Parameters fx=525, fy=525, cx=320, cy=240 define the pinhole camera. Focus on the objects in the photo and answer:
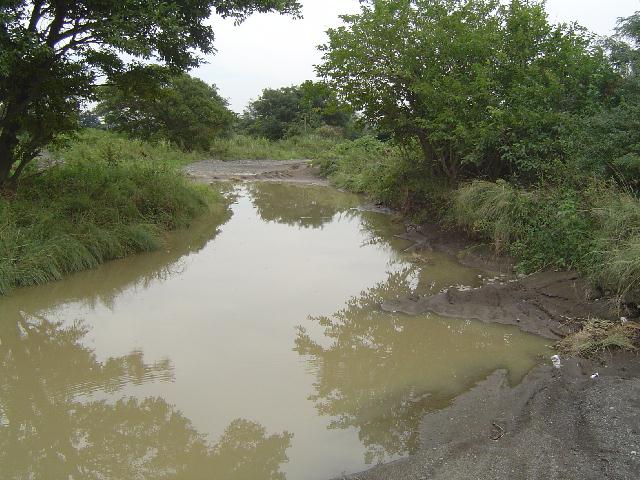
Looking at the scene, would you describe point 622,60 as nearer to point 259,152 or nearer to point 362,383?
point 362,383

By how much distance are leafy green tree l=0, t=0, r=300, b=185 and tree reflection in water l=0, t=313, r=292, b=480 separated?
4676 millimetres

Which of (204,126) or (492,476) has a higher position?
(204,126)

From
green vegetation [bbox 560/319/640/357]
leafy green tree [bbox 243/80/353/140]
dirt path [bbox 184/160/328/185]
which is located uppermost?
leafy green tree [bbox 243/80/353/140]

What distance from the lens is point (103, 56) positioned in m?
9.88

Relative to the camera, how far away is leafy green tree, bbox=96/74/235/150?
28.6m

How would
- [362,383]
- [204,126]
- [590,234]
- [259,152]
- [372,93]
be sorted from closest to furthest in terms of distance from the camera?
[362,383]
[590,234]
[372,93]
[204,126]
[259,152]

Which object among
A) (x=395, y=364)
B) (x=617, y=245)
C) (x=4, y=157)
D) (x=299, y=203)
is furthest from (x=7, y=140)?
(x=299, y=203)

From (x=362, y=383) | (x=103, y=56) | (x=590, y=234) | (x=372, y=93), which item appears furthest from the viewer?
(x=372, y=93)

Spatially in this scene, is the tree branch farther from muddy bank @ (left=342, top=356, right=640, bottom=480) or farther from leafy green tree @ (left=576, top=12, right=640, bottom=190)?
leafy green tree @ (left=576, top=12, right=640, bottom=190)

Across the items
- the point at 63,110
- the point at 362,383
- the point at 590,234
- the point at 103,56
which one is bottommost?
the point at 362,383

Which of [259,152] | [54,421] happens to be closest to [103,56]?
[54,421]

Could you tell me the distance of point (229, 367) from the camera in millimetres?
5539

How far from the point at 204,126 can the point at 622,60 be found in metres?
24.4

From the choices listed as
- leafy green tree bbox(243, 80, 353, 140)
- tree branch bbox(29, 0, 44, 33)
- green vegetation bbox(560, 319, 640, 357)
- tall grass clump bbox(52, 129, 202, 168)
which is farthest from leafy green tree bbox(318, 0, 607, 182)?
leafy green tree bbox(243, 80, 353, 140)
